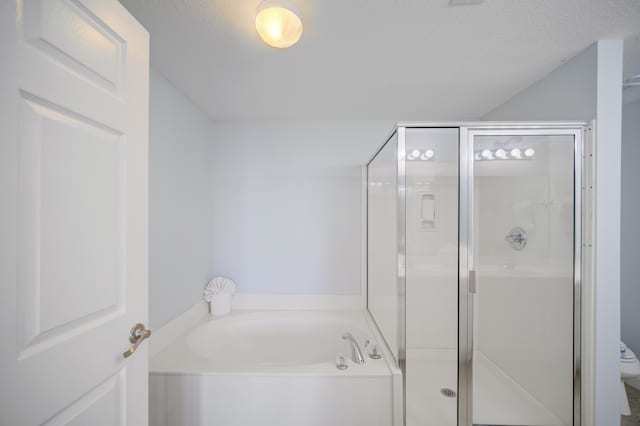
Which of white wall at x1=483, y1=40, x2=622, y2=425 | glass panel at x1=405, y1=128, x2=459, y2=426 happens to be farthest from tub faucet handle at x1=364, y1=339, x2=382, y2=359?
white wall at x1=483, y1=40, x2=622, y2=425

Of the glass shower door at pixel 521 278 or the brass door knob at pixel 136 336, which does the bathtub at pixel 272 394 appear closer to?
the glass shower door at pixel 521 278

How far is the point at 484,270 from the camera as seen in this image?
1624 mm

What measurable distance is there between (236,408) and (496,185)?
6.75 ft

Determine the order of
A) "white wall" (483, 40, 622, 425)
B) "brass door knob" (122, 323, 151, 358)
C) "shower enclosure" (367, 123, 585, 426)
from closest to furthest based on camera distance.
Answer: "brass door knob" (122, 323, 151, 358), "white wall" (483, 40, 622, 425), "shower enclosure" (367, 123, 585, 426)

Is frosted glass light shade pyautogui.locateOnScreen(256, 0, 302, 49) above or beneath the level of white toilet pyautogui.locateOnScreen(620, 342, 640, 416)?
above

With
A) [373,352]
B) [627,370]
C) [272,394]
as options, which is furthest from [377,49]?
[627,370]

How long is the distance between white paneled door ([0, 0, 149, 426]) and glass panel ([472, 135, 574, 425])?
1.71 metres

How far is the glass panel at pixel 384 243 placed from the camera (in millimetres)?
1507

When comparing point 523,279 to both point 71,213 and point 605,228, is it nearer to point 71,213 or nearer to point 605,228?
point 605,228

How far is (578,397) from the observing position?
1366 millimetres

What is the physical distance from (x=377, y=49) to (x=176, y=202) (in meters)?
1.69

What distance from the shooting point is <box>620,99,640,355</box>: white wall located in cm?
195

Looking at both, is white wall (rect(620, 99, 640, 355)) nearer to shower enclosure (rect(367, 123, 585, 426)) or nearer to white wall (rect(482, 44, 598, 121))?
white wall (rect(482, 44, 598, 121))

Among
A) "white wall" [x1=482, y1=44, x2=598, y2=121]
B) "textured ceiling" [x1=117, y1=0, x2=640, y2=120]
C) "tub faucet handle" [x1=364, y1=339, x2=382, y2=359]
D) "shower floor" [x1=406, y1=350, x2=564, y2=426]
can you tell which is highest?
"textured ceiling" [x1=117, y1=0, x2=640, y2=120]
